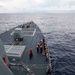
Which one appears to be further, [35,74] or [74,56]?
[74,56]

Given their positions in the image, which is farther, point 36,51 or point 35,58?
→ point 36,51

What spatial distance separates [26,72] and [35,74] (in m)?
1.59

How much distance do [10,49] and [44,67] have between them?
38.2 ft

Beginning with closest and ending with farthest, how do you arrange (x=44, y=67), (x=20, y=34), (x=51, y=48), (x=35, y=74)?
1. (x=35, y=74)
2. (x=44, y=67)
3. (x=20, y=34)
4. (x=51, y=48)

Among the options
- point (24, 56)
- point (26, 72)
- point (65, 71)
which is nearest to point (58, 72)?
point (65, 71)

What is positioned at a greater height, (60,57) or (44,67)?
(44,67)

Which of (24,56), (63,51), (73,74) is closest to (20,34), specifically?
(24,56)

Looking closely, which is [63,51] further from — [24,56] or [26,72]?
[26,72]

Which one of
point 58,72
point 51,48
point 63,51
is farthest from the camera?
point 51,48

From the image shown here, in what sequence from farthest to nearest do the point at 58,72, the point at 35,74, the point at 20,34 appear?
the point at 20,34 < the point at 58,72 < the point at 35,74

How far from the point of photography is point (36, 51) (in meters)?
34.6

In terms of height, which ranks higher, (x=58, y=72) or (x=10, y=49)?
(x=10, y=49)

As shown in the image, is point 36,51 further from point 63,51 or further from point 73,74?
point 63,51

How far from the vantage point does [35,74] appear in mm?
23344
